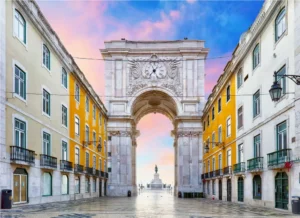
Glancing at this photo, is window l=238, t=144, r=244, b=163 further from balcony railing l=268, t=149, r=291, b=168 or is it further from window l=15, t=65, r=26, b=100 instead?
window l=15, t=65, r=26, b=100

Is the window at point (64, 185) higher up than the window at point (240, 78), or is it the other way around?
the window at point (240, 78)

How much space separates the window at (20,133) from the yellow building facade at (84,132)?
10.0m

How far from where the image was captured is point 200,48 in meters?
51.5

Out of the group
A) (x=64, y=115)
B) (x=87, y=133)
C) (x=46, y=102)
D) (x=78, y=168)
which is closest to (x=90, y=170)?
(x=87, y=133)

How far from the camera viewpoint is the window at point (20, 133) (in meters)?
19.4

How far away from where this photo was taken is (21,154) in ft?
63.2

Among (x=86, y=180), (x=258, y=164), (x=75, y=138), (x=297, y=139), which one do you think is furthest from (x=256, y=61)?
(x=86, y=180)

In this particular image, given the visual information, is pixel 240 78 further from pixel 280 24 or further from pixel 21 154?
pixel 21 154

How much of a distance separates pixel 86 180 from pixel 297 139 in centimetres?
2438

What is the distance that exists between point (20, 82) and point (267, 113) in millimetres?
14204

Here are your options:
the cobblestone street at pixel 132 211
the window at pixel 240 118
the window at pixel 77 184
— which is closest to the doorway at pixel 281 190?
the cobblestone street at pixel 132 211

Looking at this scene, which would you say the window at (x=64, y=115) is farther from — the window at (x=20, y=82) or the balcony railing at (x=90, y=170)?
the window at (x=20, y=82)

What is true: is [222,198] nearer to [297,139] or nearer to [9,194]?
[297,139]

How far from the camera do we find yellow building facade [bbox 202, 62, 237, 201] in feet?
101
